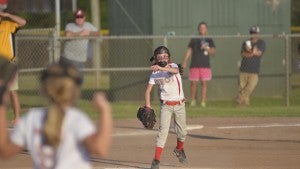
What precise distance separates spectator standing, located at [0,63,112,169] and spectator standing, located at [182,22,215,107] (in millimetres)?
16085

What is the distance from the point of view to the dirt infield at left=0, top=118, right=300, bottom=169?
12969 mm

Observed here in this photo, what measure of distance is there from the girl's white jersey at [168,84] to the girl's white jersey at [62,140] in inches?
271

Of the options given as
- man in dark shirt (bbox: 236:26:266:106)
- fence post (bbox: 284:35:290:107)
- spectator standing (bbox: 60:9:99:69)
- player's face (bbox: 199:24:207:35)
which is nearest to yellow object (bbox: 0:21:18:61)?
spectator standing (bbox: 60:9:99:69)

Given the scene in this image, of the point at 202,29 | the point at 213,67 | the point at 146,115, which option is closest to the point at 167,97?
the point at 146,115

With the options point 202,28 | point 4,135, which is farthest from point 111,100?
point 4,135

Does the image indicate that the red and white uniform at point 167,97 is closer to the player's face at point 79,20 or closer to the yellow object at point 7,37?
the yellow object at point 7,37

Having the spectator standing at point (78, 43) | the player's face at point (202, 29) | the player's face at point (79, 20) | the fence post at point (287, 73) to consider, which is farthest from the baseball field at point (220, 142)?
the player's face at point (79, 20)

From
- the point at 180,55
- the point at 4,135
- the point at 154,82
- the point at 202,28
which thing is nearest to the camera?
the point at 4,135

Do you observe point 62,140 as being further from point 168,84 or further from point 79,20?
point 79,20

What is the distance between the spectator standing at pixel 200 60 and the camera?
848 inches

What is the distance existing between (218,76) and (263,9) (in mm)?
1968

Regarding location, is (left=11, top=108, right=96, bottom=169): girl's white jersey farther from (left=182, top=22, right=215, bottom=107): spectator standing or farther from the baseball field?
(left=182, top=22, right=215, bottom=107): spectator standing

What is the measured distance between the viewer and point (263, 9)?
23406 millimetres

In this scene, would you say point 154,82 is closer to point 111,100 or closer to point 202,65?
point 202,65
